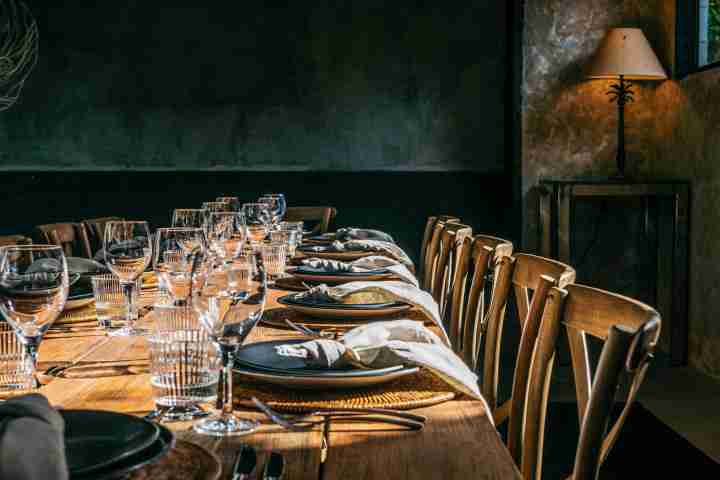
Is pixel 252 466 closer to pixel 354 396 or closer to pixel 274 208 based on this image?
pixel 354 396

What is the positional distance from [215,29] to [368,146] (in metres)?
1.40

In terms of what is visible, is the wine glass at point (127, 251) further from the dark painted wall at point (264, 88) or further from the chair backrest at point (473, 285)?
the dark painted wall at point (264, 88)

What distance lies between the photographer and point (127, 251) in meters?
1.57

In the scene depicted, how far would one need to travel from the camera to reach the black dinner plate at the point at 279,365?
45.0 inches

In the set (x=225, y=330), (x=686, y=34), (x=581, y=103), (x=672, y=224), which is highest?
(x=686, y=34)

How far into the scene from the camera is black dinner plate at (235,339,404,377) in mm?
1143

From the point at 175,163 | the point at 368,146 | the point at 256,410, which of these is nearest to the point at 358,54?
the point at 368,146

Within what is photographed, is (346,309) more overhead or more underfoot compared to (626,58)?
more underfoot

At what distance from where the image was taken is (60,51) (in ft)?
21.1

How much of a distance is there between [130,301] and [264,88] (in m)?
4.88

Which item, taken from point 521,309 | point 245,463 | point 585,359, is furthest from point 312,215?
point 245,463

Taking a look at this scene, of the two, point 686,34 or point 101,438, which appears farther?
point 686,34

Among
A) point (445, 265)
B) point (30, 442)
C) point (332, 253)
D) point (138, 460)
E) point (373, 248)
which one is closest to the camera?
point (30, 442)

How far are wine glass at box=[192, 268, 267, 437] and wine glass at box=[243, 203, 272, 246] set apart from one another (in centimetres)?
159
